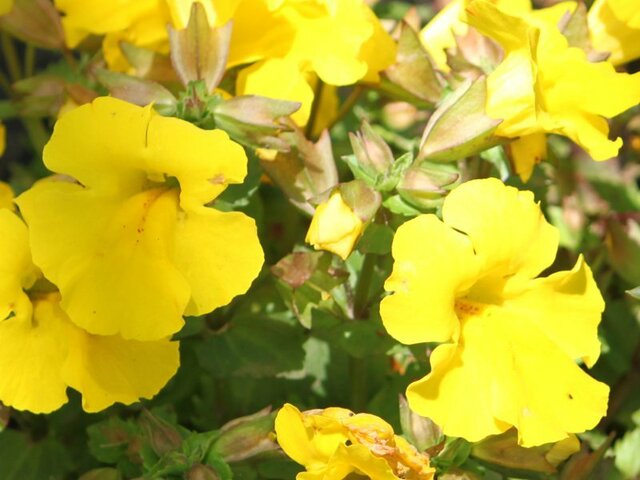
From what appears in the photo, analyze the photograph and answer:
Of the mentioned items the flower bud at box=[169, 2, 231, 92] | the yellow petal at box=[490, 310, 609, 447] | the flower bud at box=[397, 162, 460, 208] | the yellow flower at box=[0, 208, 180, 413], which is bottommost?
the yellow petal at box=[490, 310, 609, 447]

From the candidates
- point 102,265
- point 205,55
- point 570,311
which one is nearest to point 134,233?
point 102,265

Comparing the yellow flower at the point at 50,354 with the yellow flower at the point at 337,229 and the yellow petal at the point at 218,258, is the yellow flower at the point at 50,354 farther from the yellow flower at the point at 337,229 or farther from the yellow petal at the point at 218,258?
the yellow flower at the point at 337,229

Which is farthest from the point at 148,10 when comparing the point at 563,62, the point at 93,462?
the point at 93,462

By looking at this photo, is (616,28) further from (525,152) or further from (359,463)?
(359,463)

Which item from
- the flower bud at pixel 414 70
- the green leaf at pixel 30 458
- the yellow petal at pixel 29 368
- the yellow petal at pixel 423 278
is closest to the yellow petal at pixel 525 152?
the flower bud at pixel 414 70

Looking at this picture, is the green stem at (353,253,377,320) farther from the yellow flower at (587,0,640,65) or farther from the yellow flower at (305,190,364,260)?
the yellow flower at (587,0,640,65)

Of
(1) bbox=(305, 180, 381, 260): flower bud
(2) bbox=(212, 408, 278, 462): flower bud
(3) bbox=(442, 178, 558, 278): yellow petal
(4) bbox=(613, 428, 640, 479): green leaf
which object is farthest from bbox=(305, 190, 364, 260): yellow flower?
(4) bbox=(613, 428, 640, 479): green leaf

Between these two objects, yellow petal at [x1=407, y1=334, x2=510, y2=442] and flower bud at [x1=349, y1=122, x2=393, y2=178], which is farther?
flower bud at [x1=349, y1=122, x2=393, y2=178]
